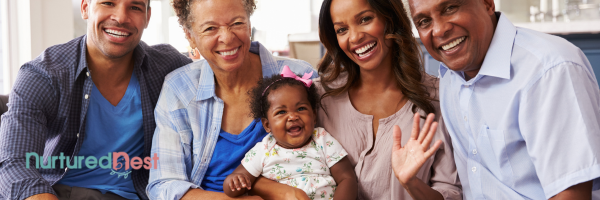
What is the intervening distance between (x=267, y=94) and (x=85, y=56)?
90 centimetres

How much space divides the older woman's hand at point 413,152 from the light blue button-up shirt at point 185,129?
79cm

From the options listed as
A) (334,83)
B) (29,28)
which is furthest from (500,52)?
(29,28)

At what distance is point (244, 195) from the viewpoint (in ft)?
5.92

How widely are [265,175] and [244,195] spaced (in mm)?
112

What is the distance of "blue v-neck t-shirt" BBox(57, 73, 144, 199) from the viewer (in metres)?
2.12

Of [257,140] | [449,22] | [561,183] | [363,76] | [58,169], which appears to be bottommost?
[58,169]

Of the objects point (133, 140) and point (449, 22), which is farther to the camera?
point (133, 140)

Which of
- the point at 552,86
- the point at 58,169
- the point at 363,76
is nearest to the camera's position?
the point at 552,86

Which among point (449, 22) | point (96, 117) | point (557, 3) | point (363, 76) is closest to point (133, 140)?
point (96, 117)

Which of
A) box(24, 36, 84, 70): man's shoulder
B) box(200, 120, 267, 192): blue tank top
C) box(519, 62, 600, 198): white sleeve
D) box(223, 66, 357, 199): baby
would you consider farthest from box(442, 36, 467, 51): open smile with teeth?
box(24, 36, 84, 70): man's shoulder

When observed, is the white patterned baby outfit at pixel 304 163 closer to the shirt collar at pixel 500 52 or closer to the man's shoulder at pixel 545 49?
the shirt collar at pixel 500 52

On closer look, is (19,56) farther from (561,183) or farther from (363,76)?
(561,183)

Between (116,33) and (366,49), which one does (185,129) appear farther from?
(366,49)

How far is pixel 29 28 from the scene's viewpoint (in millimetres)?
3836
